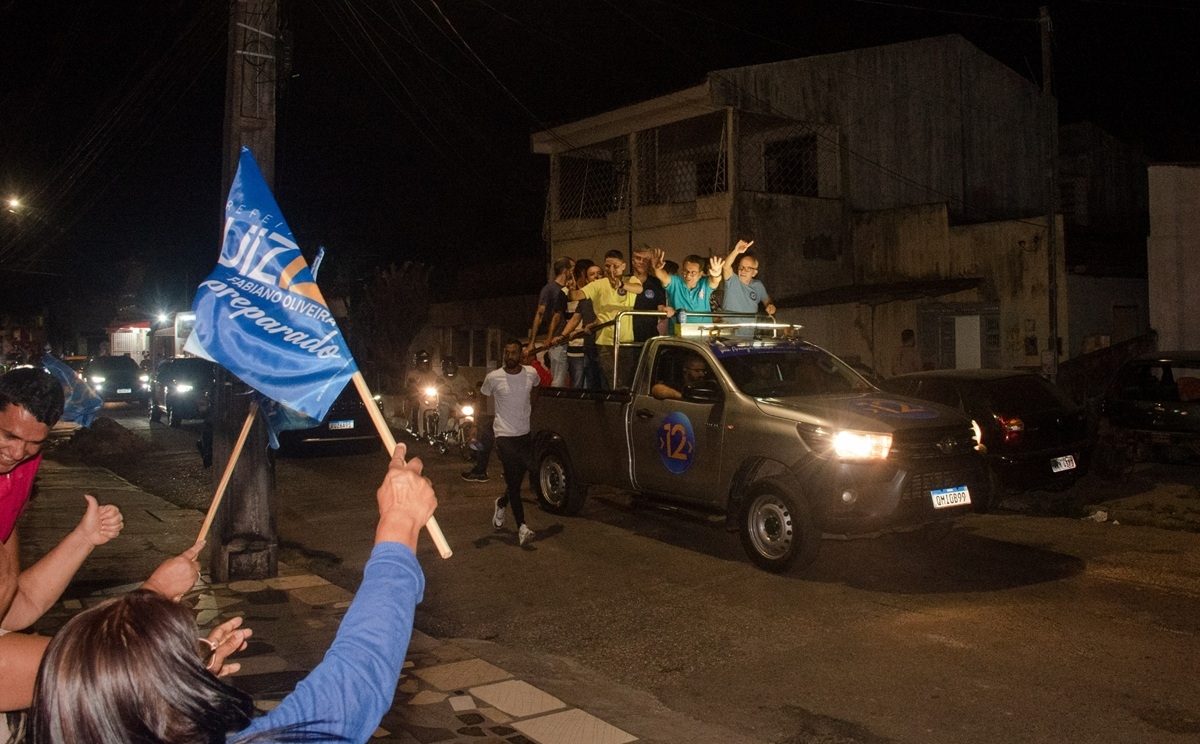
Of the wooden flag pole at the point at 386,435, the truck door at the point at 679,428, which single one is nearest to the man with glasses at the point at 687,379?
the truck door at the point at 679,428

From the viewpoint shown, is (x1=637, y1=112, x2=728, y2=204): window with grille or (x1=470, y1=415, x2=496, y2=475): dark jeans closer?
(x1=470, y1=415, x2=496, y2=475): dark jeans

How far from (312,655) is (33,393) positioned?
3380 mm

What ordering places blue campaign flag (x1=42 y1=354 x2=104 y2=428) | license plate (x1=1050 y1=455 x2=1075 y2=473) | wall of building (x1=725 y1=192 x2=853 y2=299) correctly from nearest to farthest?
blue campaign flag (x1=42 y1=354 x2=104 y2=428) → license plate (x1=1050 y1=455 x2=1075 y2=473) → wall of building (x1=725 y1=192 x2=853 y2=299)

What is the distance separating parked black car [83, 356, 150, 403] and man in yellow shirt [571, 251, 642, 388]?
26.5 meters

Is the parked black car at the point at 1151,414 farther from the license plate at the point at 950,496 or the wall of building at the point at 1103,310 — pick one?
the wall of building at the point at 1103,310

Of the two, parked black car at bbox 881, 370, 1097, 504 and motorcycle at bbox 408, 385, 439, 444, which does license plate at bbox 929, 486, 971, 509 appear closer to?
parked black car at bbox 881, 370, 1097, 504

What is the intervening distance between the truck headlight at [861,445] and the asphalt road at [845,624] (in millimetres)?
1022

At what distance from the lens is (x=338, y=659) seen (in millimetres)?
2023

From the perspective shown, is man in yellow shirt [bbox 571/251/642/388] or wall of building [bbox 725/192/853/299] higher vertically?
wall of building [bbox 725/192/853/299]

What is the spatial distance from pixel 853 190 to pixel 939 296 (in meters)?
4.52

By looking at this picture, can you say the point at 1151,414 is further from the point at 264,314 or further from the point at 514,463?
the point at 264,314

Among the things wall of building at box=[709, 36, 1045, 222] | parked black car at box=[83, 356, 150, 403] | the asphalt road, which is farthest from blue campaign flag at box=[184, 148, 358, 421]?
parked black car at box=[83, 356, 150, 403]

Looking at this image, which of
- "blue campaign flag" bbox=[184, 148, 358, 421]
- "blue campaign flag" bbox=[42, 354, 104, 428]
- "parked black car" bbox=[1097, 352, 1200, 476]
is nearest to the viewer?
"blue campaign flag" bbox=[184, 148, 358, 421]

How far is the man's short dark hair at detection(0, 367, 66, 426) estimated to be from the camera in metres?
3.48
